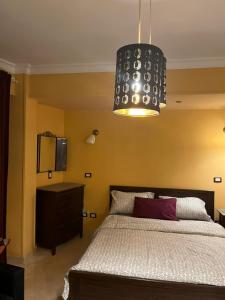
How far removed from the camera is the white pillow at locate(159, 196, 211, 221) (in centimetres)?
358

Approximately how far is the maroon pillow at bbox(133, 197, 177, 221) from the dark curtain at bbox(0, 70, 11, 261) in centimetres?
173

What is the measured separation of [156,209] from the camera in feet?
11.7

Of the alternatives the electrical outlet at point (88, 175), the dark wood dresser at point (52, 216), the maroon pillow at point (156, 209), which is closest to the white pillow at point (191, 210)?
the maroon pillow at point (156, 209)

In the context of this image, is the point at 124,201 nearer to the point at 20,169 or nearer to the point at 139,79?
the point at 20,169

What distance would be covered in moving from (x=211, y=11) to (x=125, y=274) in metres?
2.14

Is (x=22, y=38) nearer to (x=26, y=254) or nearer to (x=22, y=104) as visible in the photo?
(x=22, y=104)

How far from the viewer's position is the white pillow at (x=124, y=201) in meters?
3.82

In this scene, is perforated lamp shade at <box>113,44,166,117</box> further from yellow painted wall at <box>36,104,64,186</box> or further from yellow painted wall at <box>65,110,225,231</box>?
yellow painted wall at <box>65,110,225,231</box>

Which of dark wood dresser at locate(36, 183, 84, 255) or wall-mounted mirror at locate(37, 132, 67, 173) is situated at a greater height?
wall-mounted mirror at locate(37, 132, 67, 173)

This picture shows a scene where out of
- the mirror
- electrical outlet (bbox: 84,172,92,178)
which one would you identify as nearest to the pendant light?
the mirror

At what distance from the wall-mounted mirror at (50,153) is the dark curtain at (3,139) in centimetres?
70

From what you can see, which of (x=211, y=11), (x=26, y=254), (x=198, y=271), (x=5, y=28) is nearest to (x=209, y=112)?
(x=211, y=11)

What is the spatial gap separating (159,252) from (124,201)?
5.03ft

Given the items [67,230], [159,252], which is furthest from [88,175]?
[159,252]
